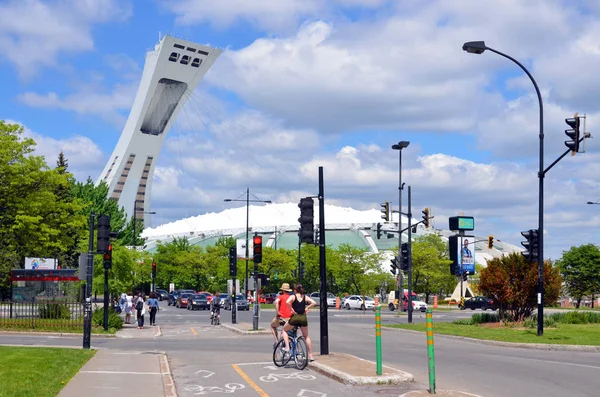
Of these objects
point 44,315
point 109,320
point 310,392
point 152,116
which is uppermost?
point 152,116

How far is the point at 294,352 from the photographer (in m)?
17.5

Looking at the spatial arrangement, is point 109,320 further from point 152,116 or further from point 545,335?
point 152,116

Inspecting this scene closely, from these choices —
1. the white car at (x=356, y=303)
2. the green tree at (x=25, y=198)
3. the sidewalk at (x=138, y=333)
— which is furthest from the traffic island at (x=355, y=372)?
the white car at (x=356, y=303)

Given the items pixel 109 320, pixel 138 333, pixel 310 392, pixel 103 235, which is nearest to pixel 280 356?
pixel 310 392

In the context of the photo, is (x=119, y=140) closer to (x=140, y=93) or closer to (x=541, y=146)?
(x=140, y=93)

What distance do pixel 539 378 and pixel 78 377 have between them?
31.1ft

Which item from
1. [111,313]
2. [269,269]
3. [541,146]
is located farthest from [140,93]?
[541,146]

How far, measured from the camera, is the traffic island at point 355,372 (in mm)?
14391

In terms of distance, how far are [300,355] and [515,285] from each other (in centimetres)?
2077

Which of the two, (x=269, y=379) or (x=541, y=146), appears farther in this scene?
(x=541, y=146)

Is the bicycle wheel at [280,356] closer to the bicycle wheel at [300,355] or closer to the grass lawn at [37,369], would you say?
the bicycle wheel at [300,355]

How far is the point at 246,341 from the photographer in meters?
29.0

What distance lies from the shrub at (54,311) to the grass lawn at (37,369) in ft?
41.4

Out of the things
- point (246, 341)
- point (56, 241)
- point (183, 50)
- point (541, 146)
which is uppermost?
point (183, 50)
